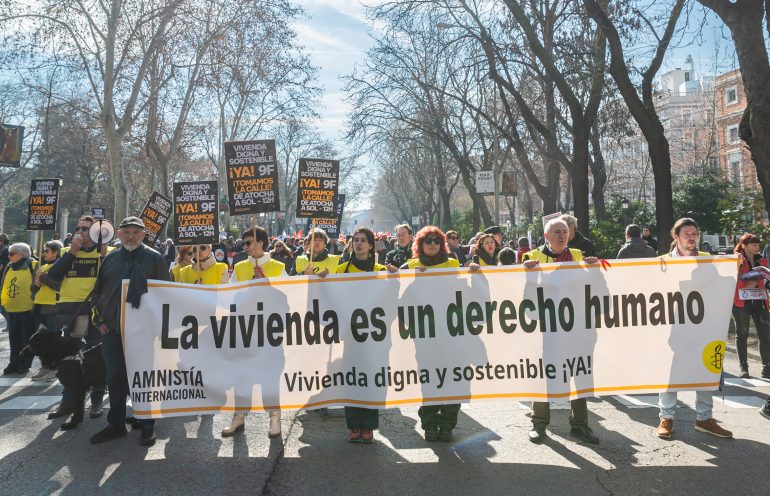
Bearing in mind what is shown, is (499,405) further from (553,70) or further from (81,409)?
(553,70)

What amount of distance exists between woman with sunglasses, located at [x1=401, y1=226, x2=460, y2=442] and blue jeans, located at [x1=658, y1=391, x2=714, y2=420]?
1.73 meters

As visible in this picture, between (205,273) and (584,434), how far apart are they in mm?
4055

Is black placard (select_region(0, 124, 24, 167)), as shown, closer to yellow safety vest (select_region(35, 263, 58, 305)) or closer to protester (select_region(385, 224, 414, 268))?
yellow safety vest (select_region(35, 263, 58, 305))

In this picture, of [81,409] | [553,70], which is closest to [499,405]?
[81,409]

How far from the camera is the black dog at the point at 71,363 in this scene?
5785 millimetres

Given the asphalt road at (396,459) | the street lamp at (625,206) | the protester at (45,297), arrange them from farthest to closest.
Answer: the street lamp at (625,206), the protester at (45,297), the asphalt road at (396,459)

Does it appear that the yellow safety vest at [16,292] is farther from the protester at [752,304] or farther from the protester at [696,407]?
the protester at [752,304]

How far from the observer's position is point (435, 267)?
530cm

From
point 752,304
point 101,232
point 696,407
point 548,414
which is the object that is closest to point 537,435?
point 548,414

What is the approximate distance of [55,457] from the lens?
16.3ft

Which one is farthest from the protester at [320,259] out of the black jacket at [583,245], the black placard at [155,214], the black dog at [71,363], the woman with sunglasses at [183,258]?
the black placard at [155,214]

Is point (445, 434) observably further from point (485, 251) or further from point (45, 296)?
point (45, 296)

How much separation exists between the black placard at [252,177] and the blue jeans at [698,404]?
13.6 ft

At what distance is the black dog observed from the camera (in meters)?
5.79
